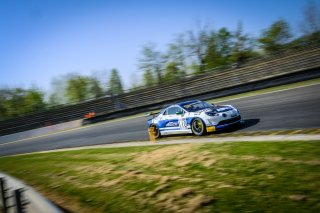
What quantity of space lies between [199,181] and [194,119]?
5.83 metres

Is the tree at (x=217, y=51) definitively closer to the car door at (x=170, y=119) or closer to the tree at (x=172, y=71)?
the tree at (x=172, y=71)

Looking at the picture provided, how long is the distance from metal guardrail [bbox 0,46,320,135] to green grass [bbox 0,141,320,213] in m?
17.1

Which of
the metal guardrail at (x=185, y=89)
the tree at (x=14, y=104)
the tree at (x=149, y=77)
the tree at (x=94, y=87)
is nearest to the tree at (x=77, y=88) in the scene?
the tree at (x=94, y=87)

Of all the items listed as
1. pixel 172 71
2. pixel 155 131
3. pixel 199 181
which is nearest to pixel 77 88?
pixel 172 71

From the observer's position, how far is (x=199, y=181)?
6445 millimetres

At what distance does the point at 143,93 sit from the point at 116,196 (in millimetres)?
25165

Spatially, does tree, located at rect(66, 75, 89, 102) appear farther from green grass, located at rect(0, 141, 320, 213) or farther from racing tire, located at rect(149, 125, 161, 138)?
green grass, located at rect(0, 141, 320, 213)

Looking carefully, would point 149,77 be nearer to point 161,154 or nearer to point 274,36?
point 274,36

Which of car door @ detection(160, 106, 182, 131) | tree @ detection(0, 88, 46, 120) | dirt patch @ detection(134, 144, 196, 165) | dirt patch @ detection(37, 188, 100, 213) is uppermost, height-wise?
tree @ detection(0, 88, 46, 120)

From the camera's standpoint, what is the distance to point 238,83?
1021 inches

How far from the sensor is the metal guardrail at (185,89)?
920 inches

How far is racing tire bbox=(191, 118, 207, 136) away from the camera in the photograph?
1189 cm

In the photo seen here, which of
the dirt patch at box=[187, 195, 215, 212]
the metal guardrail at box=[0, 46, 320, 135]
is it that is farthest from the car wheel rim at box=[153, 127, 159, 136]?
the metal guardrail at box=[0, 46, 320, 135]

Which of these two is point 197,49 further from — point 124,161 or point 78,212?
point 78,212
